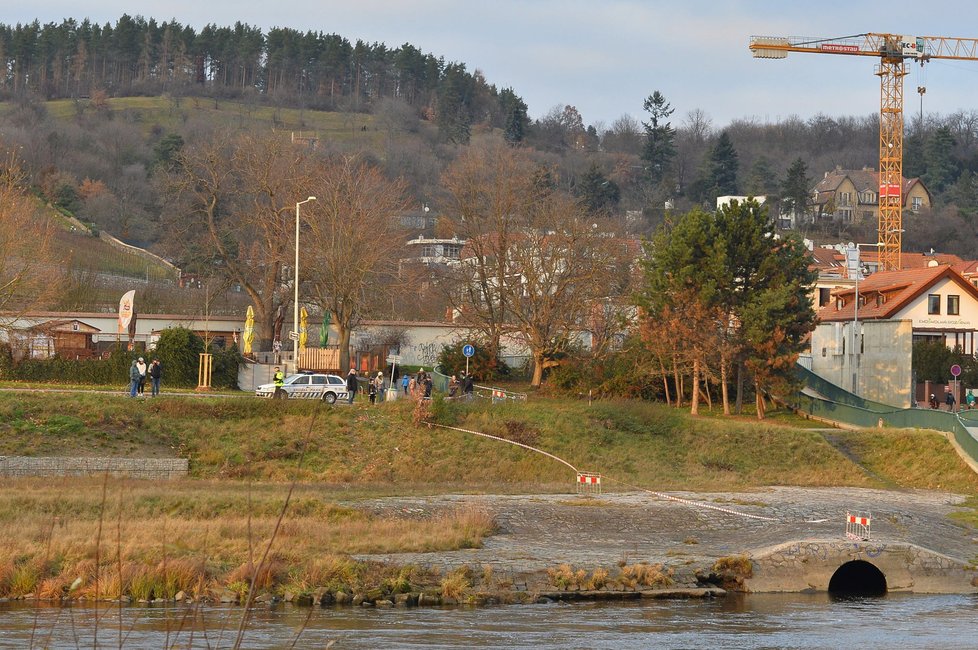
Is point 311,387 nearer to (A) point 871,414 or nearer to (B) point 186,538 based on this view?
(A) point 871,414

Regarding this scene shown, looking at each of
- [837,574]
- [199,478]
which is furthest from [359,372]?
[837,574]

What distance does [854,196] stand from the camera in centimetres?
16250

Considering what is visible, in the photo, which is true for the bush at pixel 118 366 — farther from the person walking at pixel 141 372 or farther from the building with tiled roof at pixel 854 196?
the building with tiled roof at pixel 854 196

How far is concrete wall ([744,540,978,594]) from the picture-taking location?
2727 cm

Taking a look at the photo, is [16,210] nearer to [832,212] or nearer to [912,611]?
[912,611]

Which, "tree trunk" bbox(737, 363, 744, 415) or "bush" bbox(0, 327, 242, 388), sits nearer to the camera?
"bush" bbox(0, 327, 242, 388)

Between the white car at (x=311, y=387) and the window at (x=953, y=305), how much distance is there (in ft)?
121

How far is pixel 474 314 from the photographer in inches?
2685

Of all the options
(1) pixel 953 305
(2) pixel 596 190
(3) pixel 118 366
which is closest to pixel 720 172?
(2) pixel 596 190

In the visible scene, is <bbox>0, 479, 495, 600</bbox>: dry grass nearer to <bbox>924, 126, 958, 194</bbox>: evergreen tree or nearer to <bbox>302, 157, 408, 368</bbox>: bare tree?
<bbox>302, 157, 408, 368</bbox>: bare tree

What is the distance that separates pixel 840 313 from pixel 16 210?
46956mm

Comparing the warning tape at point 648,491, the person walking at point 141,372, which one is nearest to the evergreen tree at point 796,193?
the warning tape at point 648,491

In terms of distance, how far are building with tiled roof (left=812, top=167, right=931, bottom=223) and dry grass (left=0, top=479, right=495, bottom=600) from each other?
129 m

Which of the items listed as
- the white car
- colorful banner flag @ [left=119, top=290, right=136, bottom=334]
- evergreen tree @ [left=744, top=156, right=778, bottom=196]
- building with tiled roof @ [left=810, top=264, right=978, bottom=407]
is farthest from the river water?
evergreen tree @ [left=744, top=156, right=778, bottom=196]
